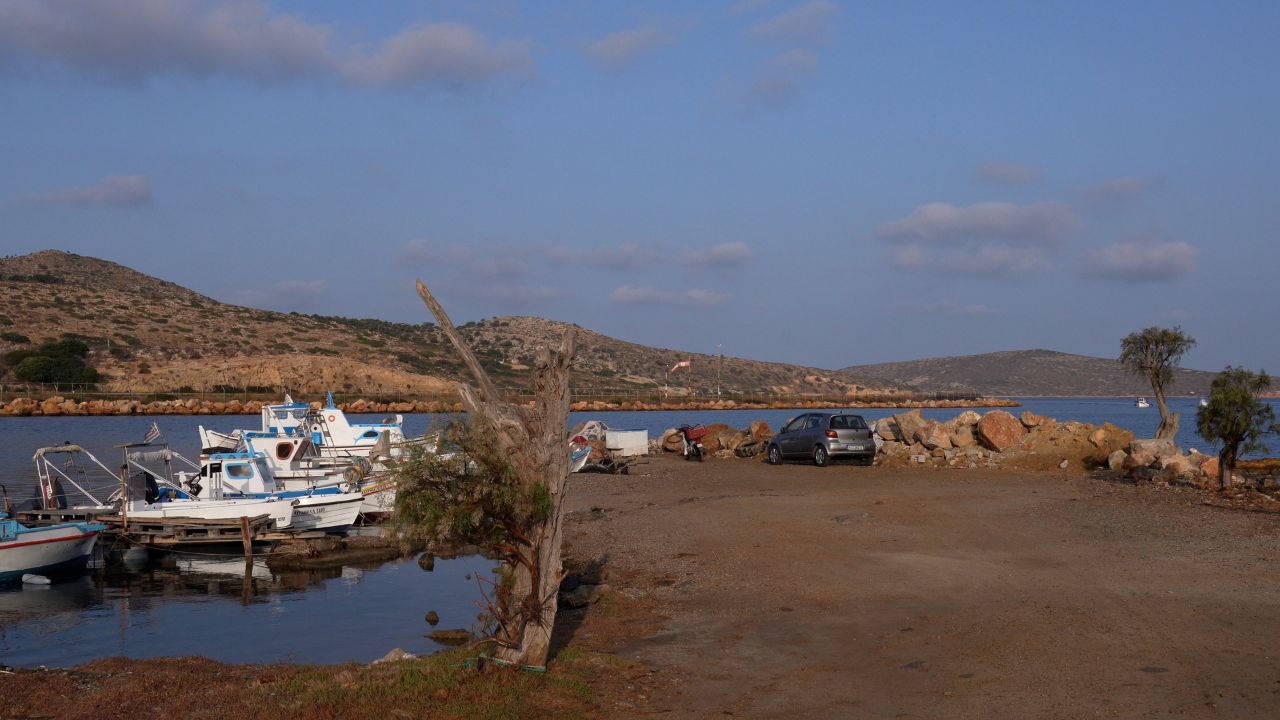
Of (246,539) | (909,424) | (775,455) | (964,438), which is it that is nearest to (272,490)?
(246,539)

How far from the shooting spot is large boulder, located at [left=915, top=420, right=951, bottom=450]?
3325 centimetres

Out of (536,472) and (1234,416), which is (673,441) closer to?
(1234,416)

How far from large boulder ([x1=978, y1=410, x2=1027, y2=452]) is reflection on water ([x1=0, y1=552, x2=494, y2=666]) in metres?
18.1

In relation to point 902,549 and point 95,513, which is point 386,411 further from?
point 902,549

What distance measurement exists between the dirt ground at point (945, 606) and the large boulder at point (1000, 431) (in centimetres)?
867

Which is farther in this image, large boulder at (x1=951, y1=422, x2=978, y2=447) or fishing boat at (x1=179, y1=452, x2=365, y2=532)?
large boulder at (x1=951, y1=422, x2=978, y2=447)

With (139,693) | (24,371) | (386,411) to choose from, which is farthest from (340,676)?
(24,371)

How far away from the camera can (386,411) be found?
93750 mm

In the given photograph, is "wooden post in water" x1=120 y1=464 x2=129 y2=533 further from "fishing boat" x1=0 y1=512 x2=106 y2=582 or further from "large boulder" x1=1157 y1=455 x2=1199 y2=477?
"large boulder" x1=1157 y1=455 x2=1199 y2=477

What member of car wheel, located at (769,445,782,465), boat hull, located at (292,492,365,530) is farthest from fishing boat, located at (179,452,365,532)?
car wheel, located at (769,445,782,465)

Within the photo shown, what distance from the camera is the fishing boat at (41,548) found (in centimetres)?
2070

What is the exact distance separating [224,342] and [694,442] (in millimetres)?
85842

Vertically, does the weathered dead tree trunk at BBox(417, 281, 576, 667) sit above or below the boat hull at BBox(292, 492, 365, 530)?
above

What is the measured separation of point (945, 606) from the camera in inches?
488
